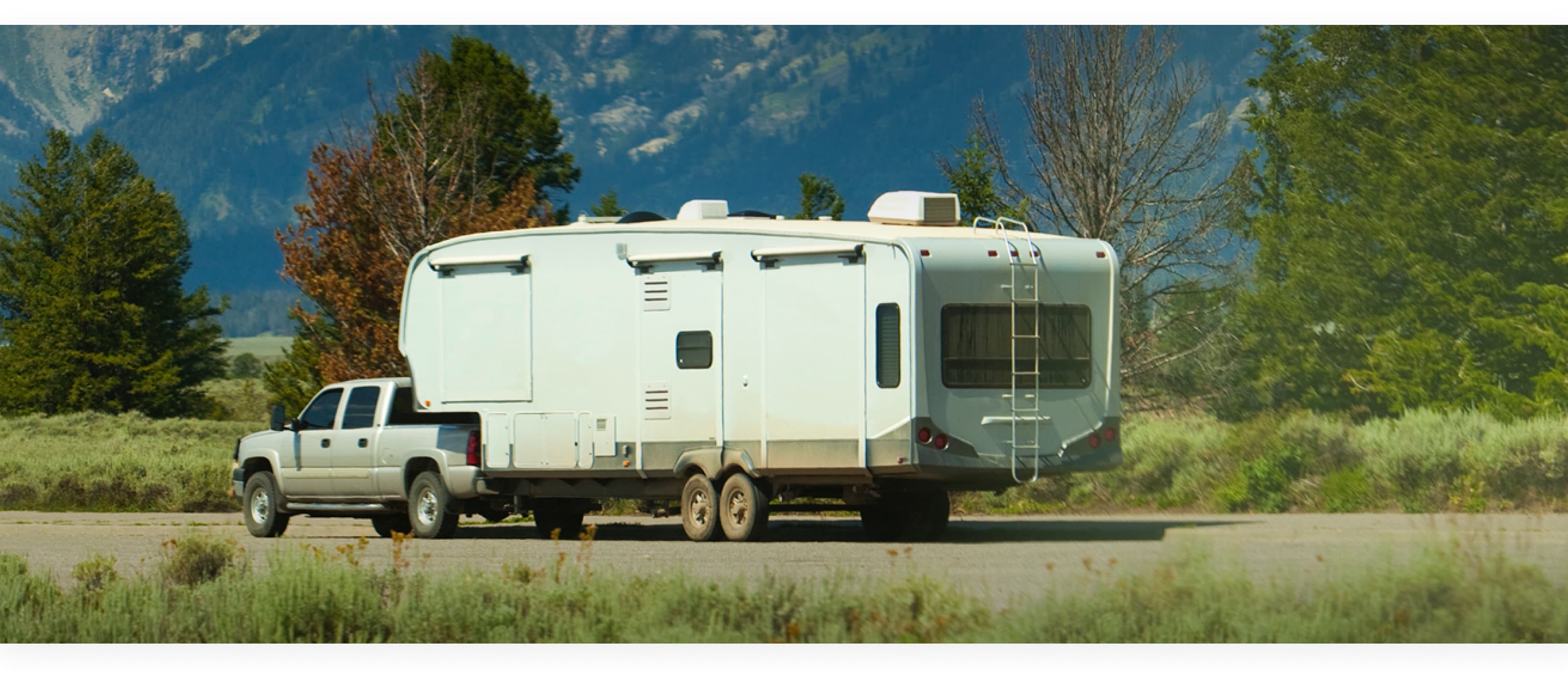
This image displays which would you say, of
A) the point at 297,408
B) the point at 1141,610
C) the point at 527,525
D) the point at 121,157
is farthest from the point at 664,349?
the point at 121,157

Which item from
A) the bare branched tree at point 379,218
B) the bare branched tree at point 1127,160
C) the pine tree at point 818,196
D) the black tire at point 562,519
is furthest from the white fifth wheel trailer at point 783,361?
the pine tree at point 818,196

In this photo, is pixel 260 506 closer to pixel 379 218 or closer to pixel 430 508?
pixel 430 508

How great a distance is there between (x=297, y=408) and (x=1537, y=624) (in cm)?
2687

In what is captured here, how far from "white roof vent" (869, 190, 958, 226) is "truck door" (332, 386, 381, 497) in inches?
249

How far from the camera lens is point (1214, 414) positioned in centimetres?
2972

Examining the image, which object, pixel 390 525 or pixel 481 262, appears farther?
pixel 390 525

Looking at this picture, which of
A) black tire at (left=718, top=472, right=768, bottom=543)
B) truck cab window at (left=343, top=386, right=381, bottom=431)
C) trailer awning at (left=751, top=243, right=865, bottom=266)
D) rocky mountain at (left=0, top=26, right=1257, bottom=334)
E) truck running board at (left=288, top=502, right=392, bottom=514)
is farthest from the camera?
rocky mountain at (left=0, top=26, right=1257, bottom=334)

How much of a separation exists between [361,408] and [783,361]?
5.87m

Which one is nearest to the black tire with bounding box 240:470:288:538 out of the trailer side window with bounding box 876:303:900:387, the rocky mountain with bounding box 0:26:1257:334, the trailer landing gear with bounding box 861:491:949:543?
the trailer landing gear with bounding box 861:491:949:543

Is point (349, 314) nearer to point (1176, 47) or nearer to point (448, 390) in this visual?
point (448, 390)

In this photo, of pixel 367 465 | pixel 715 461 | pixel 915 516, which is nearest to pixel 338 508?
pixel 367 465

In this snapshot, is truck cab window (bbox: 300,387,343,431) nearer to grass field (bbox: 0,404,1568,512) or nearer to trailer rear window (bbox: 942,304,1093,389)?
grass field (bbox: 0,404,1568,512)

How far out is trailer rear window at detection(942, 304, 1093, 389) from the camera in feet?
55.3

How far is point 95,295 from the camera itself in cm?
5484
